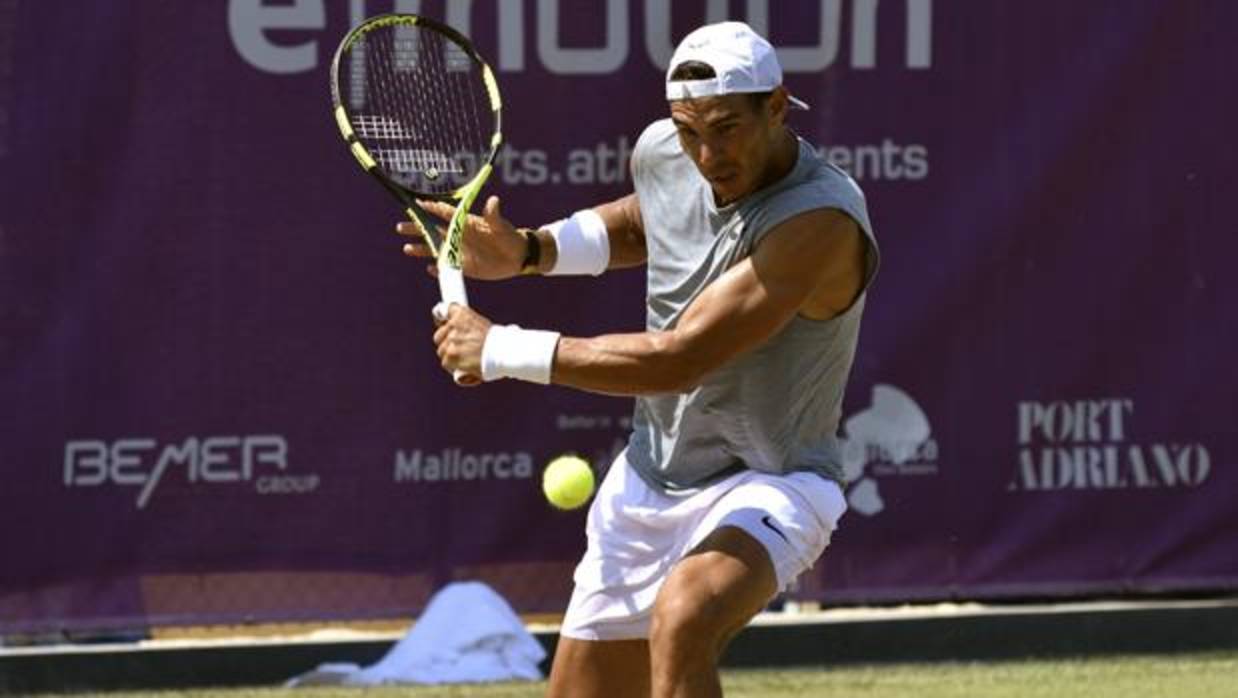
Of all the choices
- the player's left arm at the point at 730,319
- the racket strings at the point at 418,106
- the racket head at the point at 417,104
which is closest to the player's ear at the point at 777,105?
the player's left arm at the point at 730,319

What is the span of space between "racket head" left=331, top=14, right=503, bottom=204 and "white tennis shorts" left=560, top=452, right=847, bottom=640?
687 millimetres

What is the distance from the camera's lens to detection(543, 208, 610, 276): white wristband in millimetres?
5273

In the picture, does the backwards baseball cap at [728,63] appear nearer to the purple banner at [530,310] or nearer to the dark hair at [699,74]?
the dark hair at [699,74]

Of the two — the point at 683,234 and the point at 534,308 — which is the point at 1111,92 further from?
the point at 683,234

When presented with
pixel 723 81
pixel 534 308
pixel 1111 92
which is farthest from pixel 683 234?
pixel 1111 92

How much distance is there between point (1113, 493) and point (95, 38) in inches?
119

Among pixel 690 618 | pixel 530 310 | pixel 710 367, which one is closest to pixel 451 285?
pixel 710 367

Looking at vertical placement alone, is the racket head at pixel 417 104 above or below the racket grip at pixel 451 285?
above

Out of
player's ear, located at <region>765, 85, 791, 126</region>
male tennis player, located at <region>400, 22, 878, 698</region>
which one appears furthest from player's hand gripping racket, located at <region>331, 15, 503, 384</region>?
player's ear, located at <region>765, 85, 791, 126</region>

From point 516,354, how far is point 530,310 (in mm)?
2609

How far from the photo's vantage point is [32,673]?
7.11 m

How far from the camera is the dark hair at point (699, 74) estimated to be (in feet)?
15.3

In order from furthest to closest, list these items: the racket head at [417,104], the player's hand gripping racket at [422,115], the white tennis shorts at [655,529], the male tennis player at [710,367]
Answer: the racket head at [417,104] → the player's hand gripping racket at [422,115] → the white tennis shorts at [655,529] → the male tennis player at [710,367]

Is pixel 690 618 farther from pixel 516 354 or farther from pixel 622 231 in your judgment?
pixel 622 231
